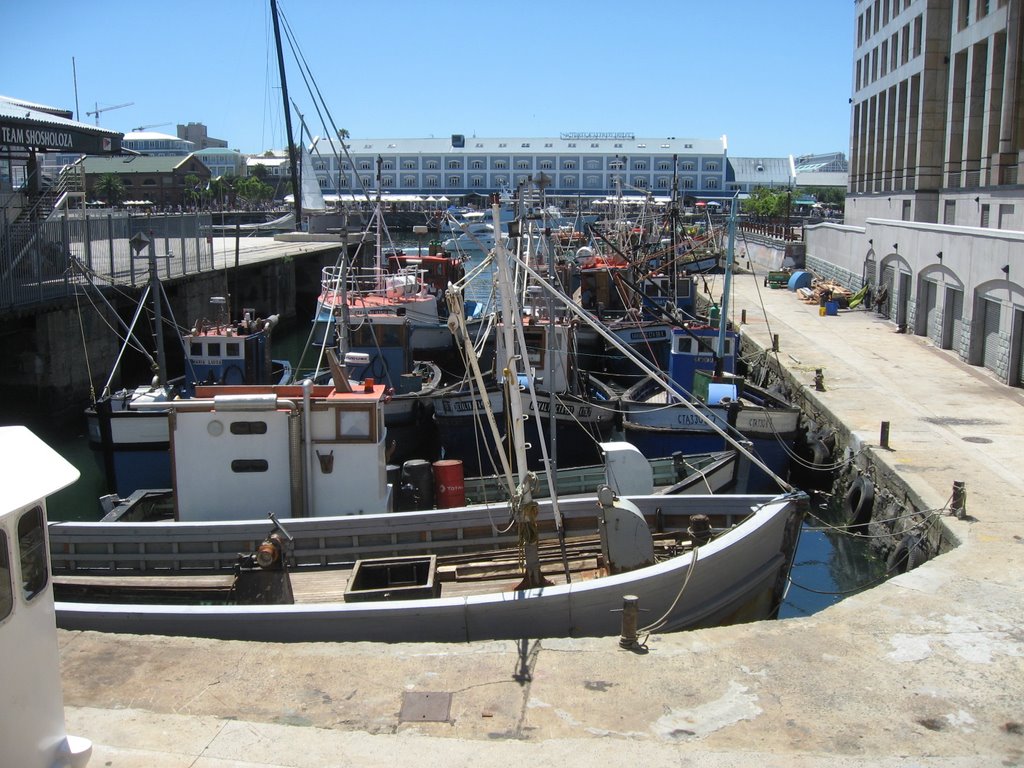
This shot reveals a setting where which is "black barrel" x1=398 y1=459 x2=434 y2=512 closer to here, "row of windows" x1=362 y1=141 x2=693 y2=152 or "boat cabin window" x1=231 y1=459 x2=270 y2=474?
"boat cabin window" x1=231 y1=459 x2=270 y2=474

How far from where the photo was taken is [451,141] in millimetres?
125312

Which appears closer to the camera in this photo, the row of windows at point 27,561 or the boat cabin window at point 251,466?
the row of windows at point 27,561

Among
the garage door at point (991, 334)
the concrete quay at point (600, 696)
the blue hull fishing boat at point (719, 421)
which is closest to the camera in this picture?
the concrete quay at point (600, 696)

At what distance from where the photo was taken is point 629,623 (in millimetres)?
8383

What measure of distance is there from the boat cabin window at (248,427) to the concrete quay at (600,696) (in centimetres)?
330

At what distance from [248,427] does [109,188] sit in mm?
105513

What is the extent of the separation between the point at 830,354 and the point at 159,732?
2421cm

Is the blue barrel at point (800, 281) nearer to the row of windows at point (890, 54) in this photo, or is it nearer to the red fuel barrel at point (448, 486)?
the row of windows at point (890, 54)

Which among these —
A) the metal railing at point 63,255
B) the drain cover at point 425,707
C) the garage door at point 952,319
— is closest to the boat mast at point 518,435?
the drain cover at point 425,707

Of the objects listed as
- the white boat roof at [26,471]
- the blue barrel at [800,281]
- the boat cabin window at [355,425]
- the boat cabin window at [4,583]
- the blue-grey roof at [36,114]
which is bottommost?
the blue barrel at [800,281]

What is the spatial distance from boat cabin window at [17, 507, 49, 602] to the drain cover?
295 cm

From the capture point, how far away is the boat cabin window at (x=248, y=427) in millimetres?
11438

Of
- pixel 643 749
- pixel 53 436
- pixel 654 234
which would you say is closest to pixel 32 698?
pixel 643 749

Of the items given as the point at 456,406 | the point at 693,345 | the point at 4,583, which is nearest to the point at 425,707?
the point at 4,583
